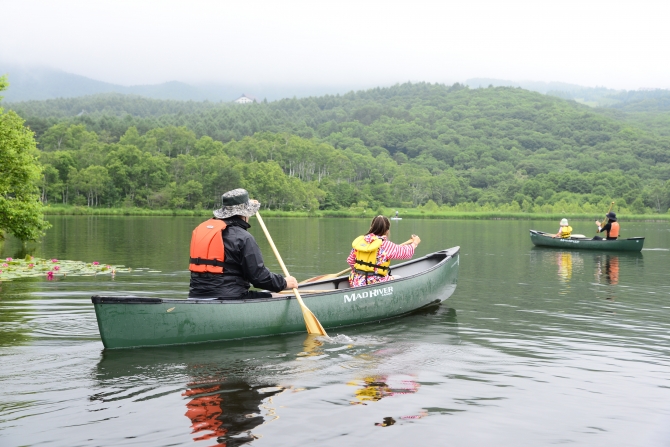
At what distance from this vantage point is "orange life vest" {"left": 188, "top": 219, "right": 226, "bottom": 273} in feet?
28.2

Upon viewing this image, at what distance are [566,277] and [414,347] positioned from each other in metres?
11.0

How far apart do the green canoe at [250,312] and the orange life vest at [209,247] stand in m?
0.49

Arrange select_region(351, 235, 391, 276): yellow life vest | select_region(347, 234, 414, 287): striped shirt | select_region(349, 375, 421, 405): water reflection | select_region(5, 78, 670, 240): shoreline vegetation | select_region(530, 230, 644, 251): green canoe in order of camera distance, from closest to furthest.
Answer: select_region(349, 375, 421, 405): water reflection < select_region(347, 234, 414, 287): striped shirt < select_region(351, 235, 391, 276): yellow life vest < select_region(530, 230, 644, 251): green canoe < select_region(5, 78, 670, 240): shoreline vegetation

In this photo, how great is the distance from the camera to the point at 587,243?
28.7 m

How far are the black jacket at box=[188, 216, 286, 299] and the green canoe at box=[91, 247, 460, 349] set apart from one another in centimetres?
23

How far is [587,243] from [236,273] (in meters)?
23.1

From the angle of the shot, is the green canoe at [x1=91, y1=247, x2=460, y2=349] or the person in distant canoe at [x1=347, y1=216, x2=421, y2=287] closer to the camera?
the green canoe at [x1=91, y1=247, x2=460, y2=349]

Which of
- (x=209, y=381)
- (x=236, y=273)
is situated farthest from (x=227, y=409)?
(x=236, y=273)

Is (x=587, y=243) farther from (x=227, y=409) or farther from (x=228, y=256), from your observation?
(x=227, y=409)

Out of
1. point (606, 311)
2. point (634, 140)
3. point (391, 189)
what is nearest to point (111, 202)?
point (391, 189)

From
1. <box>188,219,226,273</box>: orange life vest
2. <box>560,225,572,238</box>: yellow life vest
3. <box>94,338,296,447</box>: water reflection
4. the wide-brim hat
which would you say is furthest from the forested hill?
<box>94,338,296,447</box>: water reflection

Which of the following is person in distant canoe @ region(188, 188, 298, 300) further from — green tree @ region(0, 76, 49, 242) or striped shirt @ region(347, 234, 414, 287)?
green tree @ region(0, 76, 49, 242)

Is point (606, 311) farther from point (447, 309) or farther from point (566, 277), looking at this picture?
point (566, 277)

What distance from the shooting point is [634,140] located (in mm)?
144625
